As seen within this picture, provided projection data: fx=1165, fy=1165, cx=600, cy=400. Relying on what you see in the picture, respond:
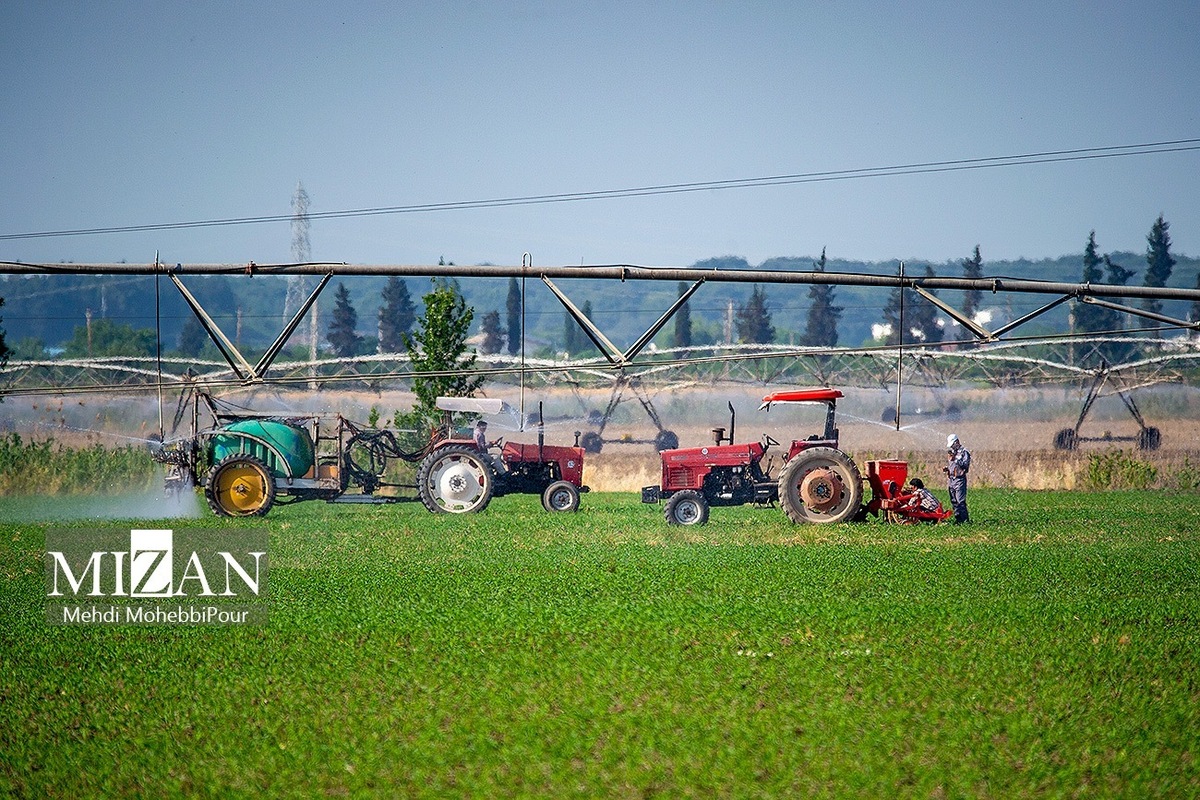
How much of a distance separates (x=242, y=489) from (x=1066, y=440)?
3085cm

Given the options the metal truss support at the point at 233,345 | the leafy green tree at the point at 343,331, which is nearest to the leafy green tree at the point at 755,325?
the leafy green tree at the point at 343,331

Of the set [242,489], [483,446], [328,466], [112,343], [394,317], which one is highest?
[394,317]

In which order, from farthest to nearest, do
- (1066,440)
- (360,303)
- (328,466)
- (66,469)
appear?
(360,303), (1066,440), (66,469), (328,466)

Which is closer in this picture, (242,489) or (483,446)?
(242,489)

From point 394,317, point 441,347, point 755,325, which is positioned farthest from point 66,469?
point 394,317

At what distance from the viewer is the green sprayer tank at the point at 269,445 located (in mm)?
22812

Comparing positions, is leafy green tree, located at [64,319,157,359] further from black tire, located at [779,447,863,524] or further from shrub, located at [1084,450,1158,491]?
black tire, located at [779,447,863,524]

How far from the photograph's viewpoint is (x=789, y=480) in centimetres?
2016

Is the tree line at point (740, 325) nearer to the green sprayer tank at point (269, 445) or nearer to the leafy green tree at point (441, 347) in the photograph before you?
the leafy green tree at point (441, 347)

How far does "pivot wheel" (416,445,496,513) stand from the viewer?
22812 millimetres

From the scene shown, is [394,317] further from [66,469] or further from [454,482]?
[454,482]

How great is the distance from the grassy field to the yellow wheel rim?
6059 mm

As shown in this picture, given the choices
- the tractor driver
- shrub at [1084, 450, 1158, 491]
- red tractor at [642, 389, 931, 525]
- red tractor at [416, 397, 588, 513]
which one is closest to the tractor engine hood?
red tractor at [642, 389, 931, 525]

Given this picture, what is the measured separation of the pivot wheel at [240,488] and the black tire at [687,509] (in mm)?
7609
